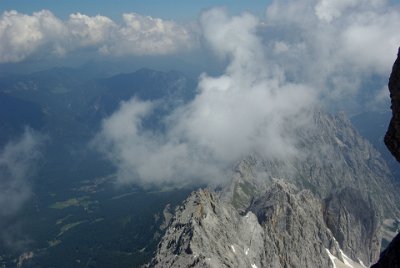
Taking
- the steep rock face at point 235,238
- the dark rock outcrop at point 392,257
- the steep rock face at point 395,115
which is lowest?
the dark rock outcrop at point 392,257

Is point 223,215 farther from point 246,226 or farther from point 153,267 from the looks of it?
point 153,267

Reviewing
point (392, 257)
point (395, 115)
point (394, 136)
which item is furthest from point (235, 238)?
point (395, 115)

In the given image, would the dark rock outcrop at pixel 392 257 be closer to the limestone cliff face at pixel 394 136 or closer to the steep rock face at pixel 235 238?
the limestone cliff face at pixel 394 136

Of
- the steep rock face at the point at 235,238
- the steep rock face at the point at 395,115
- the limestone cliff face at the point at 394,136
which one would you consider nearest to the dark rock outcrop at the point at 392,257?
the limestone cliff face at the point at 394,136

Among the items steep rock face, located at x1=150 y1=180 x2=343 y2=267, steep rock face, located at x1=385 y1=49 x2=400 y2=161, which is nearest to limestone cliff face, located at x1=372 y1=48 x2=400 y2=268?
steep rock face, located at x1=385 y1=49 x2=400 y2=161

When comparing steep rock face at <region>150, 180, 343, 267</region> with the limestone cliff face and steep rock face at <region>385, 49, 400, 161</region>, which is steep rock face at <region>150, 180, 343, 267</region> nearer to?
the limestone cliff face

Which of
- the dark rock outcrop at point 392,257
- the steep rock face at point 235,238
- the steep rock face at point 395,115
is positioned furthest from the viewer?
the steep rock face at point 235,238

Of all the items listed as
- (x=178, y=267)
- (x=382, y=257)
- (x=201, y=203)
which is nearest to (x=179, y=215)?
(x=201, y=203)

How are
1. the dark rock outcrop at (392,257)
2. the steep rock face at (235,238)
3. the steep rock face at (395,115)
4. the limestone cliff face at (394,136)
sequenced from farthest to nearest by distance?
the steep rock face at (235,238)
the steep rock face at (395,115)
the limestone cliff face at (394,136)
the dark rock outcrop at (392,257)
